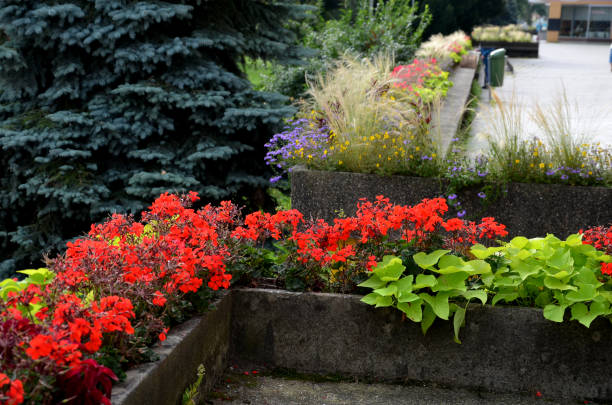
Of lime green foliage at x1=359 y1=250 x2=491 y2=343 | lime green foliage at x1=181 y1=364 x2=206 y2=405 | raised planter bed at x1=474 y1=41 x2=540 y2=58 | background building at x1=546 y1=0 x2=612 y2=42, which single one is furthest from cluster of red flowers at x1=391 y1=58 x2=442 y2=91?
background building at x1=546 y1=0 x2=612 y2=42

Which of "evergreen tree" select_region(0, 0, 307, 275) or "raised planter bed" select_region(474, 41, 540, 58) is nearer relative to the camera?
"evergreen tree" select_region(0, 0, 307, 275)

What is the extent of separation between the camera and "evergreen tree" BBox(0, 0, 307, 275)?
5812mm

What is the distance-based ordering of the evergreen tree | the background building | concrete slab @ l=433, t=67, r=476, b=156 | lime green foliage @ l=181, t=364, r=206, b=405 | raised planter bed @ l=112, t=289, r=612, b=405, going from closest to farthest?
1. lime green foliage @ l=181, t=364, r=206, b=405
2. raised planter bed @ l=112, t=289, r=612, b=405
3. concrete slab @ l=433, t=67, r=476, b=156
4. the evergreen tree
5. the background building

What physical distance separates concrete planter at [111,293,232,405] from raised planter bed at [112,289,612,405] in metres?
0.01

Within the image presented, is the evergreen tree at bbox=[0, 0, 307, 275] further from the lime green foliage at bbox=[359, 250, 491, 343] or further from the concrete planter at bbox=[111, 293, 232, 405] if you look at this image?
the lime green foliage at bbox=[359, 250, 491, 343]

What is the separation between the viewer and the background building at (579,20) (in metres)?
46.0

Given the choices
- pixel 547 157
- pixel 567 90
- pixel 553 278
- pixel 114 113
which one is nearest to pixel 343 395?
pixel 553 278

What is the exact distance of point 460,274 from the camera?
9.41 feet

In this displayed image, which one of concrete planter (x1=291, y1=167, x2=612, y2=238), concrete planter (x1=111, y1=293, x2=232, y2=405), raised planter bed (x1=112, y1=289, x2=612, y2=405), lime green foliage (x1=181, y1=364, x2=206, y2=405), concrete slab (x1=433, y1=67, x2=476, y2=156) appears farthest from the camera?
concrete slab (x1=433, y1=67, x2=476, y2=156)

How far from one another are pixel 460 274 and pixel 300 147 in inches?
98.7

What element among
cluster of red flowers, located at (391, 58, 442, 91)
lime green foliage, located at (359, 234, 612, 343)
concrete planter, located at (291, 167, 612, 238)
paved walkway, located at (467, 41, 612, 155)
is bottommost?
paved walkway, located at (467, 41, 612, 155)

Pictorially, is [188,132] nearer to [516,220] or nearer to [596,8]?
[516,220]

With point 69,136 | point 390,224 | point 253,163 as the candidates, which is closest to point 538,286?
point 390,224

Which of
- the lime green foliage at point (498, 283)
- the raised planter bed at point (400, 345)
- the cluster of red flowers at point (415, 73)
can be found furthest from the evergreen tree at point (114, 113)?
the lime green foliage at point (498, 283)
